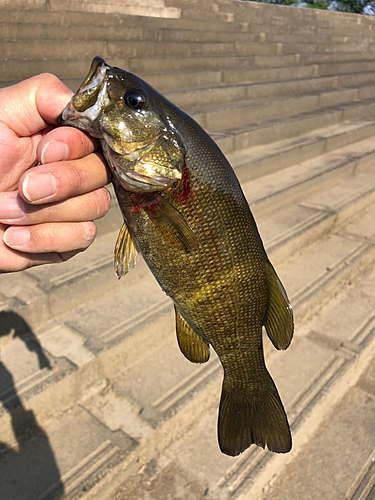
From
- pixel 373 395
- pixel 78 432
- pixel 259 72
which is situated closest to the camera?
pixel 78 432

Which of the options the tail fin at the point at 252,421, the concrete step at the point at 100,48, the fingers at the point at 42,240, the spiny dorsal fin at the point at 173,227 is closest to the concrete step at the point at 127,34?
the concrete step at the point at 100,48

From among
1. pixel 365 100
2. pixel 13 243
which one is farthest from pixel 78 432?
pixel 365 100

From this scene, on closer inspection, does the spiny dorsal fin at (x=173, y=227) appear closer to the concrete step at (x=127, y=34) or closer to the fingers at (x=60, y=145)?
the fingers at (x=60, y=145)

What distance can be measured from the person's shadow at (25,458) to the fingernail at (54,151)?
5.27ft

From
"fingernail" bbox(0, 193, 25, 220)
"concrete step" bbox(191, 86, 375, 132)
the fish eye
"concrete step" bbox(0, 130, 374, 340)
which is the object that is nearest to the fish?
the fish eye

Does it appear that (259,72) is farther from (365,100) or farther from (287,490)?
(287,490)

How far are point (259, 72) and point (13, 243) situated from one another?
7038 mm

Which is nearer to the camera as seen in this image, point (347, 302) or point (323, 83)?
point (347, 302)

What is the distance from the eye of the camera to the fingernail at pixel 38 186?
1.33 m

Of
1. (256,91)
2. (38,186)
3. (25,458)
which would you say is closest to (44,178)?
(38,186)

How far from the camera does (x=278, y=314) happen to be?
61.8 inches

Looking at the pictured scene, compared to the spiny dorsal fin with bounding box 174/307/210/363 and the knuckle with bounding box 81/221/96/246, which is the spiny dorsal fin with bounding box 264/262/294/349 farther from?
the knuckle with bounding box 81/221/96/246

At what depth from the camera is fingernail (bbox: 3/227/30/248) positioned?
1.54 metres

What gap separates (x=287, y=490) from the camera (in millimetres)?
2514
